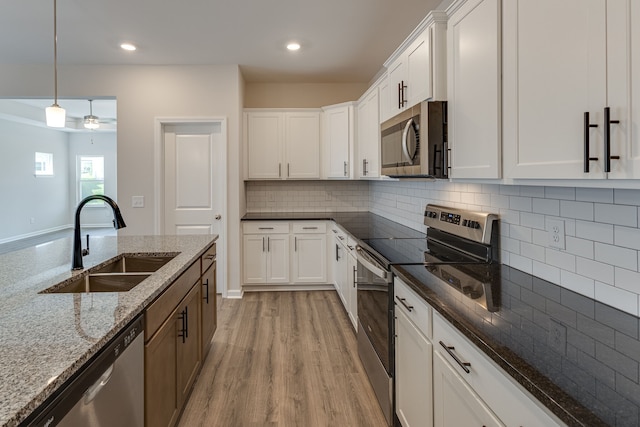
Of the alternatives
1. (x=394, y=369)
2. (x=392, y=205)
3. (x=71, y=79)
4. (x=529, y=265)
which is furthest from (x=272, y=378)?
(x=71, y=79)

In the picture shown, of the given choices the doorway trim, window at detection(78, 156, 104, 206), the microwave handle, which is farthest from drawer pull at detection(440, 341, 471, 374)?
window at detection(78, 156, 104, 206)

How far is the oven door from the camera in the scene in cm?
204

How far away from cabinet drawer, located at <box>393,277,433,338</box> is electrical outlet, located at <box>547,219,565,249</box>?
0.62 metres

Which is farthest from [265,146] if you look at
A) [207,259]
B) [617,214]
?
[617,214]

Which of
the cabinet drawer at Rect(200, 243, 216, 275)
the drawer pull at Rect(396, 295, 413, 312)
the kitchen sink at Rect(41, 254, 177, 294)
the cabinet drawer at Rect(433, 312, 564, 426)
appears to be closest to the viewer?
the cabinet drawer at Rect(433, 312, 564, 426)

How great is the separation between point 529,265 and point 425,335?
2.13 feet

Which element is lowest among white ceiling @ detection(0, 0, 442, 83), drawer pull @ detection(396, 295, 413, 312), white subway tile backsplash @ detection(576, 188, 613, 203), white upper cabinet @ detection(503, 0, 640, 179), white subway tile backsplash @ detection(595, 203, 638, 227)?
drawer pull @ detection(396, 295, 413, 312)

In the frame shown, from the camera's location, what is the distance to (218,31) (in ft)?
11.3

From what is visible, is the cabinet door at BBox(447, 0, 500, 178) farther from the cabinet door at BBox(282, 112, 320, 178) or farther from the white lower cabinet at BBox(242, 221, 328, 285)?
the cabinet door at BBox(282, 112, 320, 178)

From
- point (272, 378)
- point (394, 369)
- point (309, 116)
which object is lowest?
point (272, 378)

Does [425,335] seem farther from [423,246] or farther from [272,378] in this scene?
[272,378]

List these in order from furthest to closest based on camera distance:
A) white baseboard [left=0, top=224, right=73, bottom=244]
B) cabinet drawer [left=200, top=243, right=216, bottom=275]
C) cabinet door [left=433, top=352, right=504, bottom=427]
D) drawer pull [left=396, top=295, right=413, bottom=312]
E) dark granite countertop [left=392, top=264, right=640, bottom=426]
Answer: white baseboard [left=0, top=224, right=73, bottom=244] → cabinet drawer [left=200, top=243, right=216, bottom=275] → drawer pull [left=396, top=295, right=413, bottom=312] → cabinet door [left=433, top=352, right=504, bottom=427] → dark granite countertop [left=392, top=264, right=640, bottom=426]

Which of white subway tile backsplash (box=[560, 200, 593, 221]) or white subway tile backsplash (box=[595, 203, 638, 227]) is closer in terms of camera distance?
white subway tile backsplash (box=[595, 203, 638, 227])

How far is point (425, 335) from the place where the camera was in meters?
1.56
